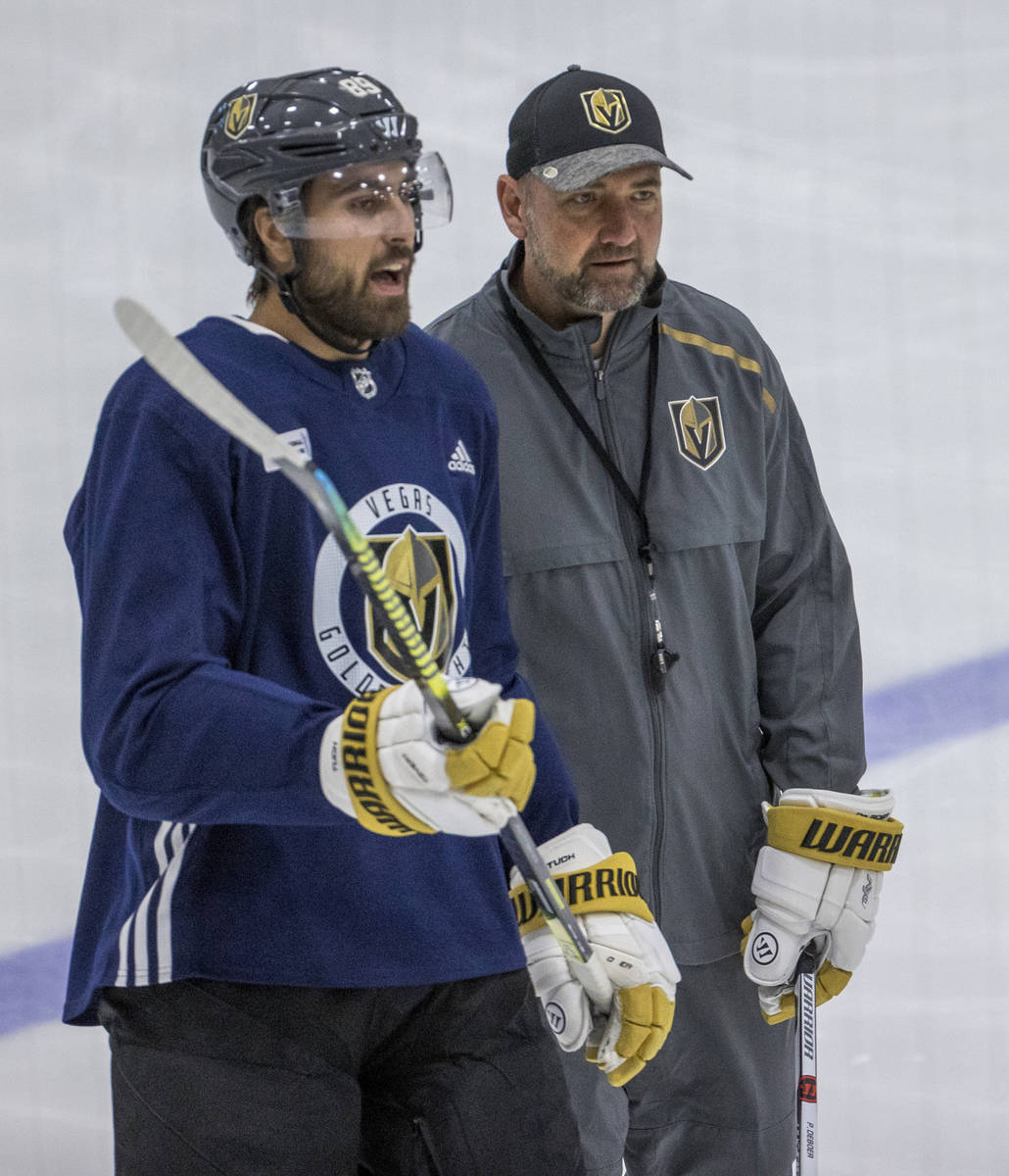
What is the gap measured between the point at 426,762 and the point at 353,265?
1.37 feet

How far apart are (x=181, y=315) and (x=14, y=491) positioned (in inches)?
14.6

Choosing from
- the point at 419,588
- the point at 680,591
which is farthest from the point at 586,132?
the point at 419,588

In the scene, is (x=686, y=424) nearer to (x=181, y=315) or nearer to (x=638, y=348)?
(x=638, y=348)

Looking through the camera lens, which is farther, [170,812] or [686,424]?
[686,424]

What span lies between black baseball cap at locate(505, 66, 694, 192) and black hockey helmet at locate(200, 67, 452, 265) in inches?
18.5

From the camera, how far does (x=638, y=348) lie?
181 cm

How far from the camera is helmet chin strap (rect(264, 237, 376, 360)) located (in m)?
1.24

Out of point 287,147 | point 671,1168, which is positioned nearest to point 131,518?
point 287,147

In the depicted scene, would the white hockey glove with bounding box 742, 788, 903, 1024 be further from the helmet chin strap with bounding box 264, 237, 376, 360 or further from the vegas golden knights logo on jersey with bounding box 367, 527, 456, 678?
the helmet chin strap with bounding box 264, 237, 376, 360

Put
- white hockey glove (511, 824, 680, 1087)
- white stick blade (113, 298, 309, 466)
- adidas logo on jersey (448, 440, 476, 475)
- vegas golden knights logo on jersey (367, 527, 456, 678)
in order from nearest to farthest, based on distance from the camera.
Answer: white stick blade (113, 298, 309, 466)
vegas golden knights logo on jersey (367, 527, 456, 678)
adidas logo on jersey (448, 440, 476, 475)
white hockey glove (511, 824, 680, 1087)

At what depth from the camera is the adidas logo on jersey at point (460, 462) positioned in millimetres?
1312

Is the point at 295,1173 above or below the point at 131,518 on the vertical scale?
below

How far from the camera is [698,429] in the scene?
70.7 inches

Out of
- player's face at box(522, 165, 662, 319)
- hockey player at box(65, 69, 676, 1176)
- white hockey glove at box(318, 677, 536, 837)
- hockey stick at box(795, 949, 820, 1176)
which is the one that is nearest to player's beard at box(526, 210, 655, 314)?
player's face at box(522, 165, 662, 319)
